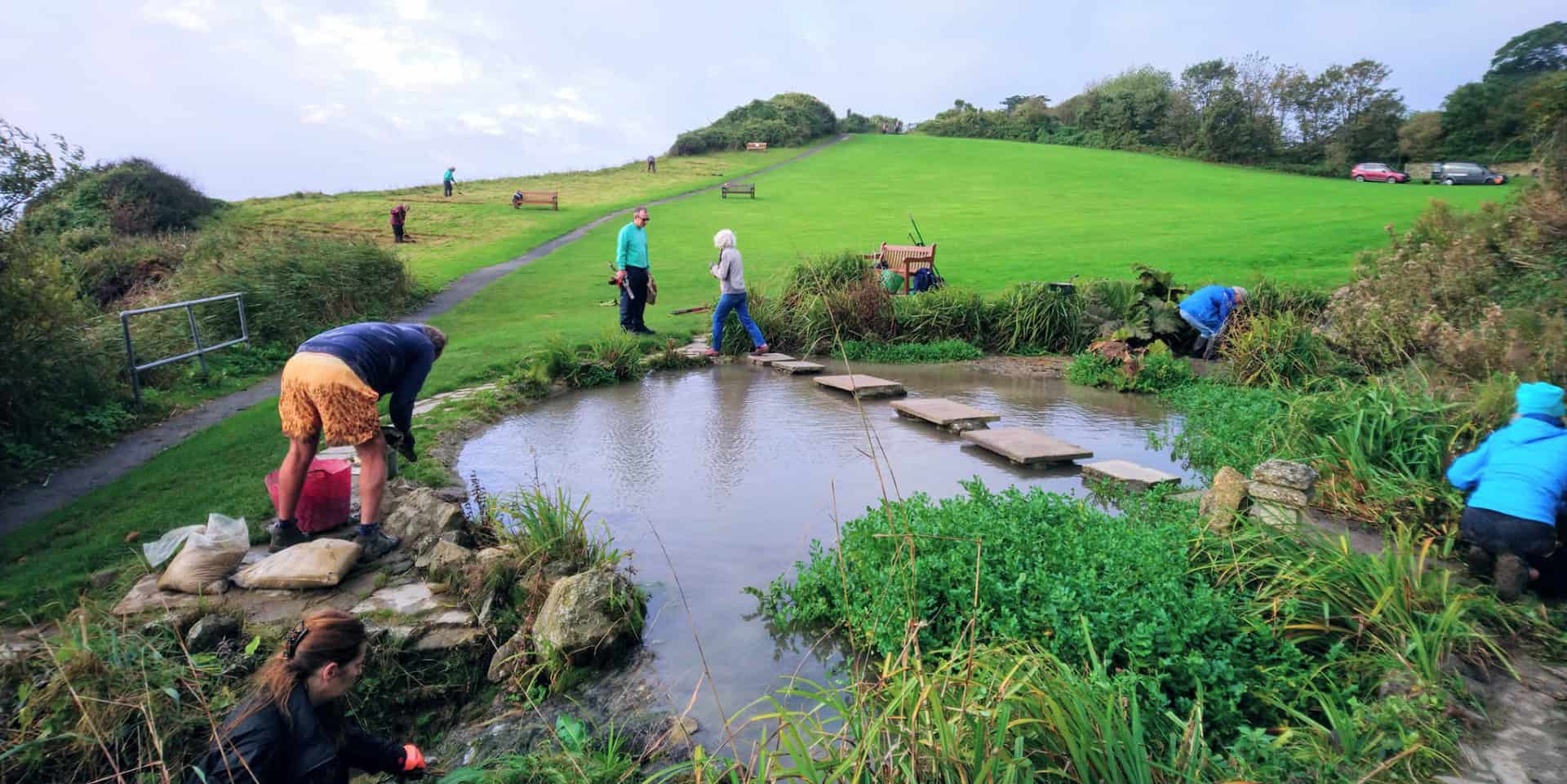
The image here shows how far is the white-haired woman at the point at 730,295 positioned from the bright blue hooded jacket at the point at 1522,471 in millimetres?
7677

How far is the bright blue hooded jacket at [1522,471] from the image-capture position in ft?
13.8

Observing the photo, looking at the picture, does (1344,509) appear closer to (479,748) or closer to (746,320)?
(479,748)

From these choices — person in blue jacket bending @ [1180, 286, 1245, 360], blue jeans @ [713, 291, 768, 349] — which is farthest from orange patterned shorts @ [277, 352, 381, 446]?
person in blue jacket bending @ [1180, 286, 1245, 360]

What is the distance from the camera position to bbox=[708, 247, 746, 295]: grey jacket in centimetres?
1084

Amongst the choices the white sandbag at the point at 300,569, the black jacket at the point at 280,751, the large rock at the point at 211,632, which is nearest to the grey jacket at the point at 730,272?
the white sandbag at the point at 300,569

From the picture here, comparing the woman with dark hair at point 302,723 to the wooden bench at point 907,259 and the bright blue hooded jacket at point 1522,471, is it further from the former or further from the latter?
the wooden bench at point 907,259

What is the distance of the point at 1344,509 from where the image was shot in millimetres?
5281

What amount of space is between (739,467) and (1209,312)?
300 inches

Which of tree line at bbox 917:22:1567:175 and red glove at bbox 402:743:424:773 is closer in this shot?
red glove at bbox 402:743:424:773

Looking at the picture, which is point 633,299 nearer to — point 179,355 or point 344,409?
point 179,355

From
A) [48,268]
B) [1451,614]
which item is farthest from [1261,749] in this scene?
[48,268]

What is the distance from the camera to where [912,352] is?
11648 mm

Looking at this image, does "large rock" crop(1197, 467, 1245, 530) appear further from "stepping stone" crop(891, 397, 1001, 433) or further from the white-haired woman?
the white-haired woman

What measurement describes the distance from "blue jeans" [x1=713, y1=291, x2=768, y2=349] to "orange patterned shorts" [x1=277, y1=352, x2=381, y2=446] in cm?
679
